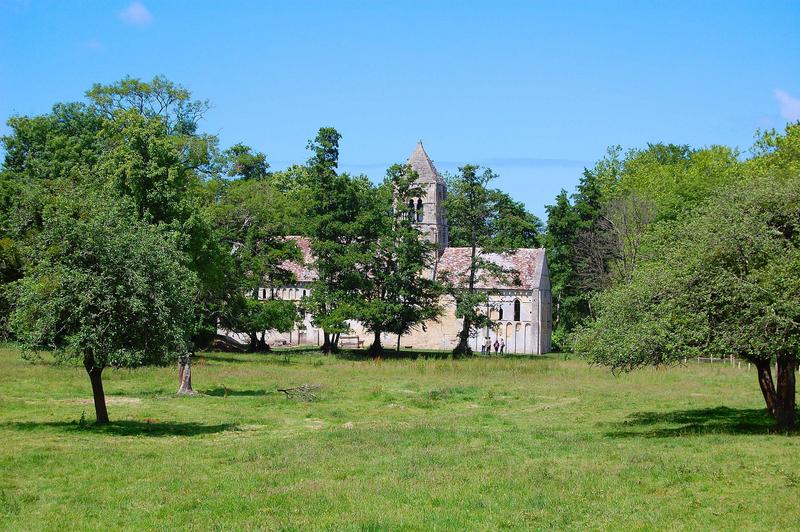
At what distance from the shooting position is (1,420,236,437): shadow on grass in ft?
84.0

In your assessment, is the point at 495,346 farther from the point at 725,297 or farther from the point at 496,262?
the point at 725,297

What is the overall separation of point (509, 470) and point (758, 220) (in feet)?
35.4

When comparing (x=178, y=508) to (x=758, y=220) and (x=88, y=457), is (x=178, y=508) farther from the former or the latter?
(x=758, y=220)

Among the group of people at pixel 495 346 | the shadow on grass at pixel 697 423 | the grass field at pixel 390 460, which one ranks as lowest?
the grass field at pixel 390 460

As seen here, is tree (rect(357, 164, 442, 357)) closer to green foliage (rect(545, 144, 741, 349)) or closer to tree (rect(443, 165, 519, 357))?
tree (rect(443, 165, 519, 357))

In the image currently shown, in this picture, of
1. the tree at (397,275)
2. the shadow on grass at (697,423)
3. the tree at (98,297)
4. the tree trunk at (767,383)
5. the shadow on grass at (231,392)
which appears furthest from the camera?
the tree at (397,275)

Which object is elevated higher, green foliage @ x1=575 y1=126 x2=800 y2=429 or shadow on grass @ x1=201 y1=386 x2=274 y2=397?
green foliage @ x1=575 y1=126 x2=800 y2=429

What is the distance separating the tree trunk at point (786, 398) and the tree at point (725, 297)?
3 centimetres

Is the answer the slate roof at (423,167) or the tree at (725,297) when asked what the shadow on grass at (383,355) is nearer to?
the slate roof at (423,167)

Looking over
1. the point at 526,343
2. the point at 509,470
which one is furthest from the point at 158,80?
the point at 509,470

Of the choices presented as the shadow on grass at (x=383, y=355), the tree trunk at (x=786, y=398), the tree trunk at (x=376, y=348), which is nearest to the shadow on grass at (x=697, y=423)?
the tree trunk at (x=786, y=398)

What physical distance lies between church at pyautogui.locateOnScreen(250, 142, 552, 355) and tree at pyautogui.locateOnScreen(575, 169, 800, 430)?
55.9 meters

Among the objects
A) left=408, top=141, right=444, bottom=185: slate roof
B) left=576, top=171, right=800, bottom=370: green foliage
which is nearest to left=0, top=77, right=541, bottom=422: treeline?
left=408, top=141, right=444, bottom=185: slate roof

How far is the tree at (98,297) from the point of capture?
80.9 feet
